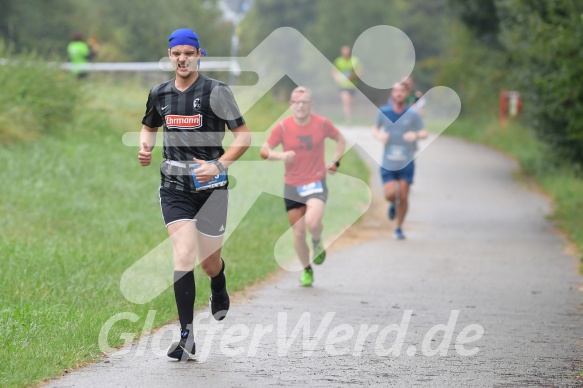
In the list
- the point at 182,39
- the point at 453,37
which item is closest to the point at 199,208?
the point at 182,39

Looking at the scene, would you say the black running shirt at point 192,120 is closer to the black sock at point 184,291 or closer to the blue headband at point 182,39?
the blue headband at point 182,39

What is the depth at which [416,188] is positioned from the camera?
23906 millimetres

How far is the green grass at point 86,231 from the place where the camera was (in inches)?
315

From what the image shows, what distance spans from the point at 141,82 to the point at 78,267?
17.9 m

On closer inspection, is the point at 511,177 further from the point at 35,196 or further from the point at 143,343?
the point at 143,343

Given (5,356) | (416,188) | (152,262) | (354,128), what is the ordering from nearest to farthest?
(5,356)
(152,262)
(416,188)
(354,128)

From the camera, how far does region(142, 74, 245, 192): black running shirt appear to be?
7.69 meters

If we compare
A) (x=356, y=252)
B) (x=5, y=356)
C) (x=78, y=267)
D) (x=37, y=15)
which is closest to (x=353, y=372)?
(x=5, y=356)

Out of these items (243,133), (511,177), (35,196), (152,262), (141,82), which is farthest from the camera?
(141,82)

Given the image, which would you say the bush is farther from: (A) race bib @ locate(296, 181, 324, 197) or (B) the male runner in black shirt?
(B) the male runner in black shirt

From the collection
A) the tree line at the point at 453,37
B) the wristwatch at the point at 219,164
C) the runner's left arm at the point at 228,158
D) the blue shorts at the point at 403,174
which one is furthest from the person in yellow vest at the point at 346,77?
the wristwatch at the point at 219,164

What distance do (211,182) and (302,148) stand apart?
13.2 ft

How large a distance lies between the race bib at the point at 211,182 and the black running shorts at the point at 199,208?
0.20 ft

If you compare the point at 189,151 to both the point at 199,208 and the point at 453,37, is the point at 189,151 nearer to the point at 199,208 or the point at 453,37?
the point at 199,208
